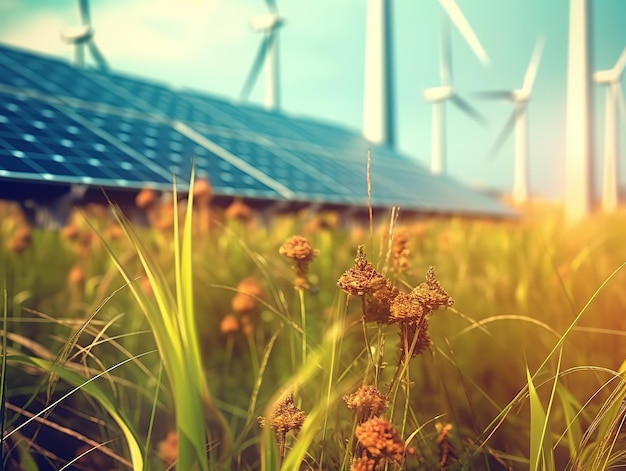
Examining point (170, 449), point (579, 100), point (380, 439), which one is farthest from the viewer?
point (579, 100)

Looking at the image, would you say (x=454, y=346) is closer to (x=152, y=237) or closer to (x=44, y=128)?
(x=152, y=237)

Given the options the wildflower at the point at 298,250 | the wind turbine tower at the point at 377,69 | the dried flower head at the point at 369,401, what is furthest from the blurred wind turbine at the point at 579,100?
the wind turbine tower at the point at 377,69

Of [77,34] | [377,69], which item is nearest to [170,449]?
[377,69]

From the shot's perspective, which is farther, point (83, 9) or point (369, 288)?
point (83, 9)

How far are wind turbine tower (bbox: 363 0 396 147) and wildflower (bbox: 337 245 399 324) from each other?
5.72 metres

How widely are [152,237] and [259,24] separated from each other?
283 inches

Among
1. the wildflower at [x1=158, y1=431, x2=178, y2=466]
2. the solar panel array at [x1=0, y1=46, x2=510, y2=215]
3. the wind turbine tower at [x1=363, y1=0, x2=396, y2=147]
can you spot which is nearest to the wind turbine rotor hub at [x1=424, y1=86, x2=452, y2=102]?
the wind turbine tower at [x1=363, y1=0, x2=396, y2=147]

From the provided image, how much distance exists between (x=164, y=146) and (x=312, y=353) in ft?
15.7

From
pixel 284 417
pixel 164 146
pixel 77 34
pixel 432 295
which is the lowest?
pixel 284 417

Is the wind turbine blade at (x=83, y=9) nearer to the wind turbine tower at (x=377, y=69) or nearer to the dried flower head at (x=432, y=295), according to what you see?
the wind turbine tower at (x=377, y=69)

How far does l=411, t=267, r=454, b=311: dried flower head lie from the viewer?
2.05 feet

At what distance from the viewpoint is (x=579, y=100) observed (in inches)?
104

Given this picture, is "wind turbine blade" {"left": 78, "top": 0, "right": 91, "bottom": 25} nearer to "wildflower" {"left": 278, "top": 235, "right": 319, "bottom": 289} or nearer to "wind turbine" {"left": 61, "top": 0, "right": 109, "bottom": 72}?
"wind turbine" {"left": 61, "top": 0, "right": 109, "bottom": 72}

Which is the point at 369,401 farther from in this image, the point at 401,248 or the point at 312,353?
the point at 401,248
